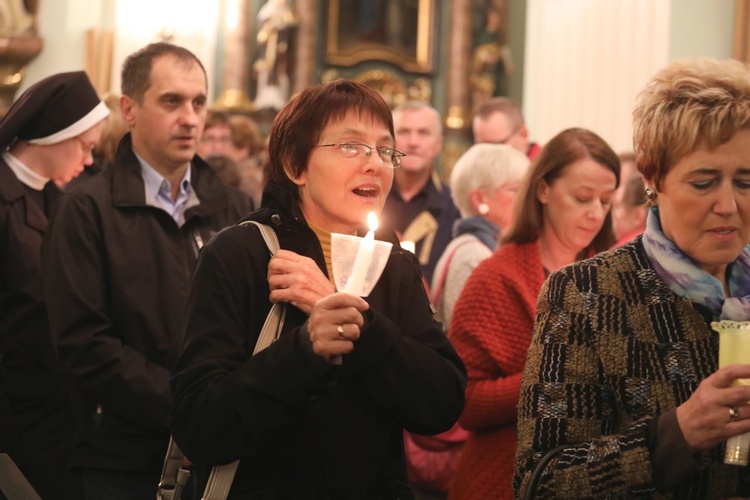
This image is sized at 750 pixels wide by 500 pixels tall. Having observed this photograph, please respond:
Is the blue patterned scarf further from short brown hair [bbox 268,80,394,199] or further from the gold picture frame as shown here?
the gold picture frame

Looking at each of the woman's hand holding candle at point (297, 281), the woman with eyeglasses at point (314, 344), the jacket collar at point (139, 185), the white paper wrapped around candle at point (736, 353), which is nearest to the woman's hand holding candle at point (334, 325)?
the woman with eyeglasses at point (314, 344)

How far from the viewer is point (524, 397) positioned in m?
2.35

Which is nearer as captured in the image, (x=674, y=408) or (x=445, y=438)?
(x=674, y=408)

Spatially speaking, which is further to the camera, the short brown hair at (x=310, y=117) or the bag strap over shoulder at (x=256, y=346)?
the short brown hair at (x=310, y=117)

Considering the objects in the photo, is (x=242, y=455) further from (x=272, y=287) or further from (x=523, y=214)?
(x=523, y=214)

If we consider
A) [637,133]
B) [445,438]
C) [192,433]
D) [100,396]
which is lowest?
[445,438]

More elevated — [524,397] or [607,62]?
[607,62]

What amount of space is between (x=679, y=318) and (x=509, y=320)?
42.5 inches

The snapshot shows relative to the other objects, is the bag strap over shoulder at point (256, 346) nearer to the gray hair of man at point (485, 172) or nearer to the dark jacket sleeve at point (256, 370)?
the dark jacket sleeve at point (256, 370)

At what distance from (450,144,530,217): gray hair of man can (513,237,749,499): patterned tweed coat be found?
2065 mm

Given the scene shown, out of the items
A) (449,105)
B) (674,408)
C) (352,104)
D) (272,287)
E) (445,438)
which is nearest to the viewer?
(674,408)

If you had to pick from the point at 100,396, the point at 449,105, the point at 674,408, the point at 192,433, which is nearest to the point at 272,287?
the point at 192,433

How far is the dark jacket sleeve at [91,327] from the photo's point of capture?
3.15 m

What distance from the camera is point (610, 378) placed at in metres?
2.28
